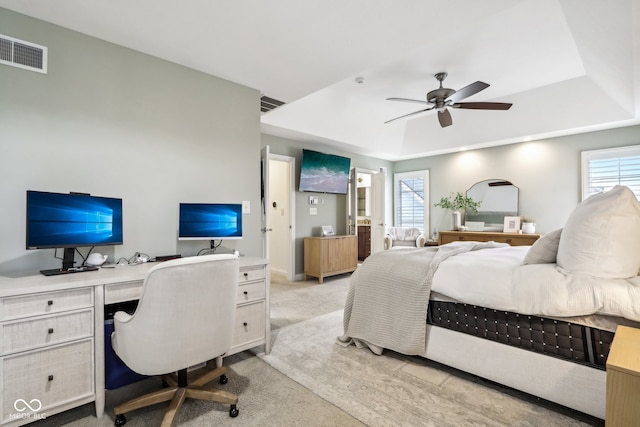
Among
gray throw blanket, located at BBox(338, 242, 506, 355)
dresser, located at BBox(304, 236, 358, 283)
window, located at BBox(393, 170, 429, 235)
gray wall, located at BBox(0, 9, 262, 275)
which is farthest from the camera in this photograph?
window, located at BBox(393, 170, 429, 235)

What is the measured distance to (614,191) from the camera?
6.03ft

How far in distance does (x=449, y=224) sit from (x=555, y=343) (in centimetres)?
483

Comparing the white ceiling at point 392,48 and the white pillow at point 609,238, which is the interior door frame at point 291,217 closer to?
the white ceiling at point 392,48

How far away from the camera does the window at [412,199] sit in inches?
271

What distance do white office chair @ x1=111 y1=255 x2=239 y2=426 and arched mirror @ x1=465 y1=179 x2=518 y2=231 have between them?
5562 mm

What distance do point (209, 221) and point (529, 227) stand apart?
5.20 metres

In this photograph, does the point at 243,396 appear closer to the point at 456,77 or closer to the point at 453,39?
the point at 453,39

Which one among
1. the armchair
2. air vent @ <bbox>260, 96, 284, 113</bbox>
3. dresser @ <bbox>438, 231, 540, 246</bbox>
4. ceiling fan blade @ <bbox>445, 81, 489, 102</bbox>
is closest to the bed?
ceiling fan blade @ <bbox>445, 81, 489, 102</bbox>

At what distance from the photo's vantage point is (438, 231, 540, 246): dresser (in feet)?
16.8

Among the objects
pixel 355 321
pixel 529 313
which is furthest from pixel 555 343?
pixel 355 321

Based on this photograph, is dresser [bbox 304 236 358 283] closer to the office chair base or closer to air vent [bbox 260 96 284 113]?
air vent [bbox 260 96 284 113]

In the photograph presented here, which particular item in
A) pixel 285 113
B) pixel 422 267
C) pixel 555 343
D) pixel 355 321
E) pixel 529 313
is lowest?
pixel 355 321

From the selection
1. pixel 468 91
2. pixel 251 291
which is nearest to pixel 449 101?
pixel 468 91

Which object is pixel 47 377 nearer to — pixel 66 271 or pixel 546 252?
pixel 66 271
